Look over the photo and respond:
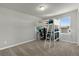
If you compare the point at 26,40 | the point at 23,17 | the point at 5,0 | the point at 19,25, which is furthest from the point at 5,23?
the point at 5,0

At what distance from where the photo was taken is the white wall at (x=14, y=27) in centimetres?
337

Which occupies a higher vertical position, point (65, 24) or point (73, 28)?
point (65, 24)

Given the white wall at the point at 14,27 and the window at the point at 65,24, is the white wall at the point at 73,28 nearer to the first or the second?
the window at the point at 65,24

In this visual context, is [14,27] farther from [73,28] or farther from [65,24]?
[73,28]

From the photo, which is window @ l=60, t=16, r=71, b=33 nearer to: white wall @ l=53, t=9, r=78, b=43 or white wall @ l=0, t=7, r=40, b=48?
white wall @ l=53, t=9, r=78, b=43

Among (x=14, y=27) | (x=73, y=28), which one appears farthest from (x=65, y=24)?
(x=14, y=27)

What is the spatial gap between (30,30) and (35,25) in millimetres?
662

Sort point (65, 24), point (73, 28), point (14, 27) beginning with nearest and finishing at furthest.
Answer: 1. point (14, 27)
2. point (73, 28)
3. point (65, 24)

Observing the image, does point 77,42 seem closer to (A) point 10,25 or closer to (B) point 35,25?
(B) point 35,25

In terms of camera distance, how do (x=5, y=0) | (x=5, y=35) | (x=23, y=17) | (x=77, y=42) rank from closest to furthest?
Result: (x=5, y=0)
(x=5, y=35)
(x=77, y=42)
(x=23, y=17)

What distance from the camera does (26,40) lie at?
484cm

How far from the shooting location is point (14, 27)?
12.9 feet

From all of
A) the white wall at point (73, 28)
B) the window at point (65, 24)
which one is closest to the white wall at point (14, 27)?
the window at point (65, 24)

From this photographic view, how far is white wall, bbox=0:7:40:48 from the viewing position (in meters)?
3.37
